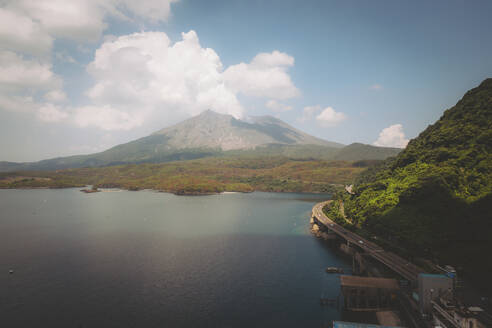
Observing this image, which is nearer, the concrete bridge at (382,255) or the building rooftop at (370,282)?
the building rooftop at (370,282)

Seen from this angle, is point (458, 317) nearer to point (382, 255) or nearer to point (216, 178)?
point (382, 255)

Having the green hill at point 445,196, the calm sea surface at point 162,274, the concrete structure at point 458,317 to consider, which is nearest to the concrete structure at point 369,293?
the calm sea surface at point 162,274

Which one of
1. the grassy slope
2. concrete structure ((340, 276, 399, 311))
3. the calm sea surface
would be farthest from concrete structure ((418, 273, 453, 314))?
the grassy slope

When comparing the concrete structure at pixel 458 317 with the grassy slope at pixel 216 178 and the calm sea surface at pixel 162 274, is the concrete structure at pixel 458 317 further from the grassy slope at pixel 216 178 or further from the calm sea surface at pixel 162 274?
the grassy slope at pixel 216 178

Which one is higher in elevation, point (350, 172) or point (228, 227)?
point (350, 172)

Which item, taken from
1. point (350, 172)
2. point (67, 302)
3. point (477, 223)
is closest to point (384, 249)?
point (477, 223)

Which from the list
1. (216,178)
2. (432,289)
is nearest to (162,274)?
(432,289)

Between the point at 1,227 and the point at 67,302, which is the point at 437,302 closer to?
the point at 67,302
